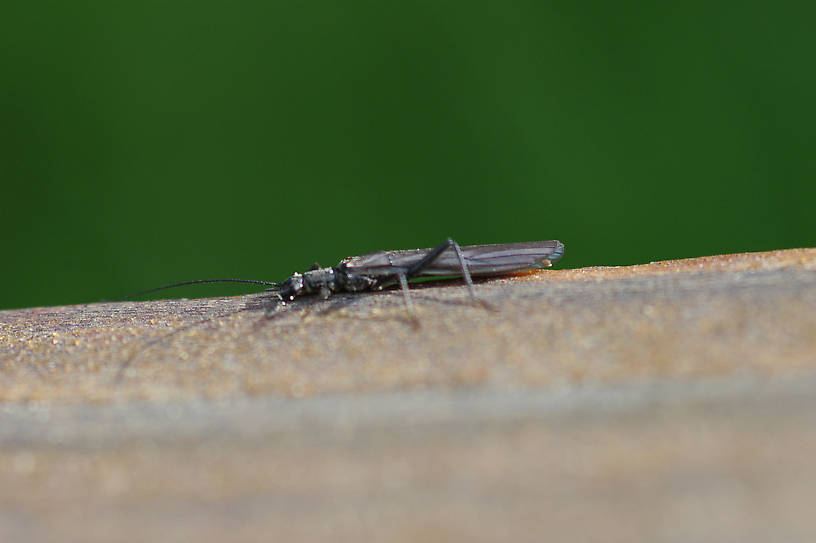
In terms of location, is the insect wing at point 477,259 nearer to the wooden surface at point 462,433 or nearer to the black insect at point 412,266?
the black insect at point 412,266

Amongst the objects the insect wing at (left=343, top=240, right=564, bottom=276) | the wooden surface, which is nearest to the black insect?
the insect wing at (left=343, top=240, right=564, bottom=276)

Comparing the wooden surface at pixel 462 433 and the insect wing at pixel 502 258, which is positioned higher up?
the insect wing at pixel 502 258

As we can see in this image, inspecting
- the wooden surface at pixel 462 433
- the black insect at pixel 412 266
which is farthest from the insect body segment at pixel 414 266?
the wooden surface at pixel 462 433

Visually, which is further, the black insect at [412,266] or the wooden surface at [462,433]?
the black insect at [412,266]

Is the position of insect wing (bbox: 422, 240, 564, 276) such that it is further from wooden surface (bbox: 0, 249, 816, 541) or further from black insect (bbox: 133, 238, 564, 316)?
wooden surface (bbox: 0, 249, 816, 541)

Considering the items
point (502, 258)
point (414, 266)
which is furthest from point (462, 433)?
point (414, 266)
